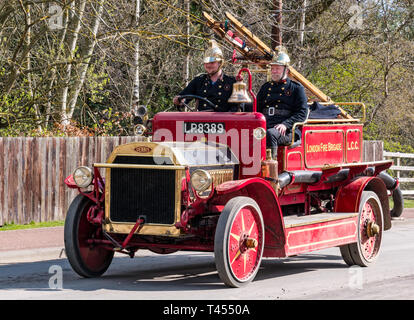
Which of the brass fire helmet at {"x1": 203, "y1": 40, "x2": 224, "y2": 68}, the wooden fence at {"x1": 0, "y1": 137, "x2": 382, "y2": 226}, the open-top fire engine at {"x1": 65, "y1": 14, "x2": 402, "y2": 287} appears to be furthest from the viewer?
the wooden fence at {"x1": 0, "y1": 137, "x2": 382, "y2": 226}

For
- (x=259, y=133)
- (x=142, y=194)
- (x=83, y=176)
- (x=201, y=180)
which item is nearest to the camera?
(x=201, y=180)

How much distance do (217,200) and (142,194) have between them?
2.76 ft

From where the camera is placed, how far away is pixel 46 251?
11.2m

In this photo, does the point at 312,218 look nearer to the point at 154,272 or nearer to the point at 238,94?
the point at 238,94

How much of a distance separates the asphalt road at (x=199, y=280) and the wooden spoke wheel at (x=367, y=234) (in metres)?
0.14

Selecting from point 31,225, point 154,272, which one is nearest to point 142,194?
point 154,272

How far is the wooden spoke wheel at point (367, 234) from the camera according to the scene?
1041cm

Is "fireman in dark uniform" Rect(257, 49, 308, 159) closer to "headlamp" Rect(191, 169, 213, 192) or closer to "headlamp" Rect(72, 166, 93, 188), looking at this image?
"headlamp" Rect(191, 169, 213, 192)

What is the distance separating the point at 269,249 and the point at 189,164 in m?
1.36

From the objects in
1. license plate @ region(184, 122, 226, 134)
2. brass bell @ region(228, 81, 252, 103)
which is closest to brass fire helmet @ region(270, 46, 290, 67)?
brass bell @ region(228, 81, 252, 103)

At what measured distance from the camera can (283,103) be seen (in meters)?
10.3

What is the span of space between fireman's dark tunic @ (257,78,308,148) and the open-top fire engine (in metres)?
0.18

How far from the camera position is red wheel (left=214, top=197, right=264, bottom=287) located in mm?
8070

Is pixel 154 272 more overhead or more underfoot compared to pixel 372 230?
A: more underfoot
